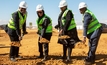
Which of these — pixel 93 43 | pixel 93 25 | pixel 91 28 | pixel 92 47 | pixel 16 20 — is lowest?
pixel 92 47

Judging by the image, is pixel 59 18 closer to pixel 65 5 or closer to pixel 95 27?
pixel 65 5

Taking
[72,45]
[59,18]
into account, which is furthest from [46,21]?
[72,45]

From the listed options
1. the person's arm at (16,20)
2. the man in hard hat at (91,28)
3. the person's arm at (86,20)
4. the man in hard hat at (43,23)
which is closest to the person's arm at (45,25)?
the man in hard hat at (43,23)

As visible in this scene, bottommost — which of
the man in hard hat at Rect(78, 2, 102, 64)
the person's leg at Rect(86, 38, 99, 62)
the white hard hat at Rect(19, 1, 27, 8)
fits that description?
the person's leg at Rect(86, 38, 99, 62)

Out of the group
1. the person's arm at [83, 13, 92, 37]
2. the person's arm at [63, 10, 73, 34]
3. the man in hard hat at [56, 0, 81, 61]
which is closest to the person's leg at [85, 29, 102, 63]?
the person's arm at [83, 13, 92, 37]

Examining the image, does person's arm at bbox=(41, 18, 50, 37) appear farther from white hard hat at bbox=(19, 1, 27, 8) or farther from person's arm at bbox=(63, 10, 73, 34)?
white hard hat at bbox=(19, 1, 27, 8)

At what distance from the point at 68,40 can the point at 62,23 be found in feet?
2.14

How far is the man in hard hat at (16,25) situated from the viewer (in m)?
9.13

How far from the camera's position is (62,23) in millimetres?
9125

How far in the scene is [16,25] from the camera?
29.9 ft

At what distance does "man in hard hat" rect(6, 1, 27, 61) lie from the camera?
9.13m

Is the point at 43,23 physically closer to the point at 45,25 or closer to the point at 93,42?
the point at 45,25

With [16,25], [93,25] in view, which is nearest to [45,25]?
[16,25]

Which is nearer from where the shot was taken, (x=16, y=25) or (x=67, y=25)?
(x=67, y=25)
